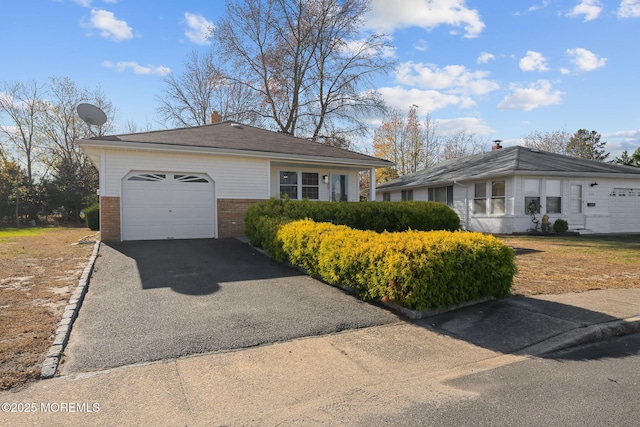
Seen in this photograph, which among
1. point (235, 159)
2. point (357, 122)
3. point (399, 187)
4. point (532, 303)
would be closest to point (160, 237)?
point (235, 159)

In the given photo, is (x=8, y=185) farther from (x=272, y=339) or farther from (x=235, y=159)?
(x=272, y=339)

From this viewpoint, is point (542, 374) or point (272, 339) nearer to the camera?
point (542, 374)

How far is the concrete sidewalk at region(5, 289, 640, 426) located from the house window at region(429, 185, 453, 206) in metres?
16.1

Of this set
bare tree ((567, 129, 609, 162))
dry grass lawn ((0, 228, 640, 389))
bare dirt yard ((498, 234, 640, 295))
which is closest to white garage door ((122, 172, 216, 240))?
dry grass lawn ((0, 228, 640, 389))

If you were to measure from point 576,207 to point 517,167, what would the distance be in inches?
164

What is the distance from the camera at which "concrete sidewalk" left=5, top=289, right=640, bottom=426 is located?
277cm

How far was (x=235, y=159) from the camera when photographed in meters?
12.8

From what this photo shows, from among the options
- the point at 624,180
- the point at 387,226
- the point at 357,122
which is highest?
the point at 357,122

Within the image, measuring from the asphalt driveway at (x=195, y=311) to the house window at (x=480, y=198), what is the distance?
1346 cm

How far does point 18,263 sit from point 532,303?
10.8 meters

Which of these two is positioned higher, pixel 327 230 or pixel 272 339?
pixel 327 230

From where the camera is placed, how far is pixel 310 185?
15.3 metres

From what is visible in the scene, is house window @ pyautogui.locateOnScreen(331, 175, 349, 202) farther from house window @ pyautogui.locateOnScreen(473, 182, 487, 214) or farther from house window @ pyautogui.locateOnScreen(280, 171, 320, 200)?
house window @ pyautogui.locateOnScreen(473, 182, 487, 214)

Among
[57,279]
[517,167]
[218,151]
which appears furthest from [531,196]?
[57,279]
